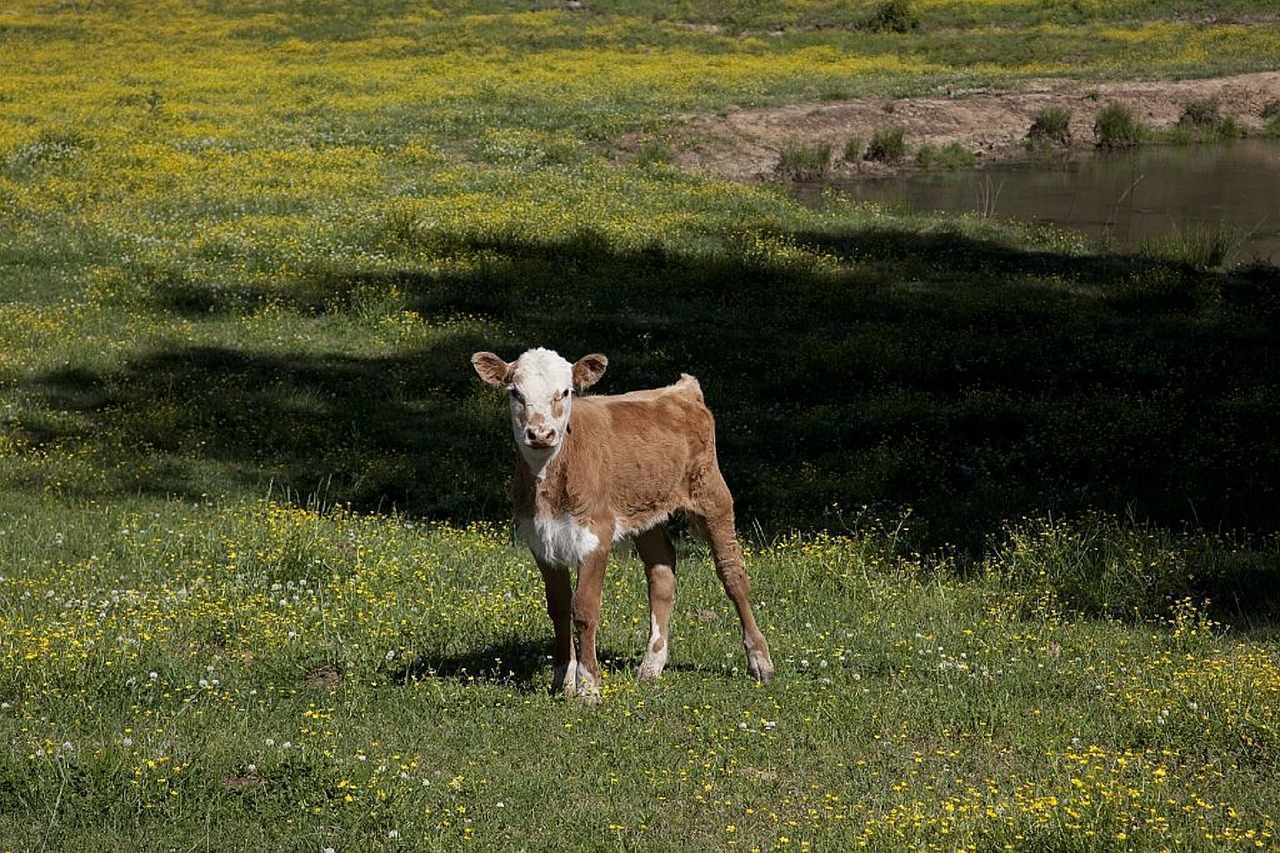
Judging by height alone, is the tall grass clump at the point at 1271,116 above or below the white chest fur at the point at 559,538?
below

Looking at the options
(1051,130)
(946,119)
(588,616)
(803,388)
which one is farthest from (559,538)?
(1051,130)

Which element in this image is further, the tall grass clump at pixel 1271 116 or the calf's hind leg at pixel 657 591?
the tall grass clump at pixel 1271 116

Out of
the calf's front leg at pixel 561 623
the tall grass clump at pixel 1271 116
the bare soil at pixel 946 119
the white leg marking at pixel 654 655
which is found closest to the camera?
the calf's front leg at pixel 561 623

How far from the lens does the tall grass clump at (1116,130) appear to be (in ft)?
135

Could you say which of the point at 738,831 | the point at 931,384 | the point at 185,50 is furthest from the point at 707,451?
the point at 185,50

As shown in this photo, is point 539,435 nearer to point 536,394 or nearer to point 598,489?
point 536,394

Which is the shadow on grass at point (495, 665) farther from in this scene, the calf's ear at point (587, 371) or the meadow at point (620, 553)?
the calf's ear at point (587, 371)

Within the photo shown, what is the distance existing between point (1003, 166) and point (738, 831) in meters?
34.5

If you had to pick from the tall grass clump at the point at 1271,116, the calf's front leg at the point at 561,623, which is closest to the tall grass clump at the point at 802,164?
the tall grass clump at the point at 1271,116

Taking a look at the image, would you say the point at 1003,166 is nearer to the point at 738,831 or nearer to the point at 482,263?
the point at 482,263

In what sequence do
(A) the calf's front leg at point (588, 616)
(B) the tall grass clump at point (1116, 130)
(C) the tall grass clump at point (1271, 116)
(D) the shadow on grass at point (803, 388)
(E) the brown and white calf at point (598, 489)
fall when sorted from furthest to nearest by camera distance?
(C) the tall grass clump at point (1271, 116), (B) the tall grass clump at point (1116, 130), (D) the shadow on grass at point (803, 388), (A) the calf's front leg at point (588, 616), (E) the brown and white calf at point (598, 489)

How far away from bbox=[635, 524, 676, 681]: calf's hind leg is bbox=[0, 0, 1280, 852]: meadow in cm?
30

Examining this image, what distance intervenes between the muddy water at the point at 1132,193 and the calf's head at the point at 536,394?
2042cm

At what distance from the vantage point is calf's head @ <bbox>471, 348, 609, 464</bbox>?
27.2ft
